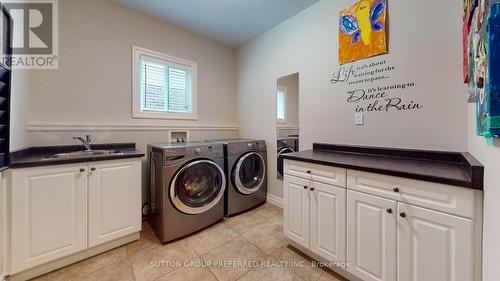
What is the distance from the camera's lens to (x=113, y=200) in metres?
1.64

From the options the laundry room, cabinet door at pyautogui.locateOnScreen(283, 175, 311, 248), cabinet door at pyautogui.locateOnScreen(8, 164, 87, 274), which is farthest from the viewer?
cabinet door at pyautogui.locateOnScreen(283, 175, 311, 248)

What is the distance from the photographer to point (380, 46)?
159 centimetres

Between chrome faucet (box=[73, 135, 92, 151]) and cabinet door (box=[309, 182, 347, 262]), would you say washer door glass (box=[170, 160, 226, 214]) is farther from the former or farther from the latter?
cabinet door (box=[309, 182, 347, 262])

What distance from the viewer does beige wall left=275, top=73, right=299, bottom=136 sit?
2.30m

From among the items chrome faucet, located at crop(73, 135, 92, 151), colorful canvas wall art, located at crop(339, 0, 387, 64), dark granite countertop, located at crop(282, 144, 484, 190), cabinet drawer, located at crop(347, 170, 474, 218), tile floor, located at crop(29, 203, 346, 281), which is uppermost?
colorful canvas wall art, located at crop(339, 0, 387, 64)

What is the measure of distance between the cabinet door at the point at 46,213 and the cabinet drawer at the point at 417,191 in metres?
2.05

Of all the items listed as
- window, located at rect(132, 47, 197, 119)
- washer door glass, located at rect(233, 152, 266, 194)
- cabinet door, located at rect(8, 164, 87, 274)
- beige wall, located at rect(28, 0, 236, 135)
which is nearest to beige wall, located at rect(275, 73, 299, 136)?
washer door glass, located at rect(233, 152, 266, 194)

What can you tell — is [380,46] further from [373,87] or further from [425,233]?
[425,233]

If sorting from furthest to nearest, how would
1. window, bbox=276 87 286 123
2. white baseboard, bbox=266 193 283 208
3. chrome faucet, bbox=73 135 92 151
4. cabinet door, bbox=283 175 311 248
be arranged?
white baseboard, bbox=266 193 283 208
window, bbox=276 87 286 123
chrome faucet, bbox=73 135 92 151
cabinet door, bbox=283 175 311 248

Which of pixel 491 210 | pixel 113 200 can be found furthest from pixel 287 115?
pixel 113 200

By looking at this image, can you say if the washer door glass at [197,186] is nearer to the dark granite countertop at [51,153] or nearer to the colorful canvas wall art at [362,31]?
the dark granite countertop at [51,153]

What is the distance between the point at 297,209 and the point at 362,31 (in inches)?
65.7

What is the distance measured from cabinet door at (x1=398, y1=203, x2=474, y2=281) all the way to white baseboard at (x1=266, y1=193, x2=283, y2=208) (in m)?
1.61

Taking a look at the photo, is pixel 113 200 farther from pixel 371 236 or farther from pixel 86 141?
pixel 371 236
